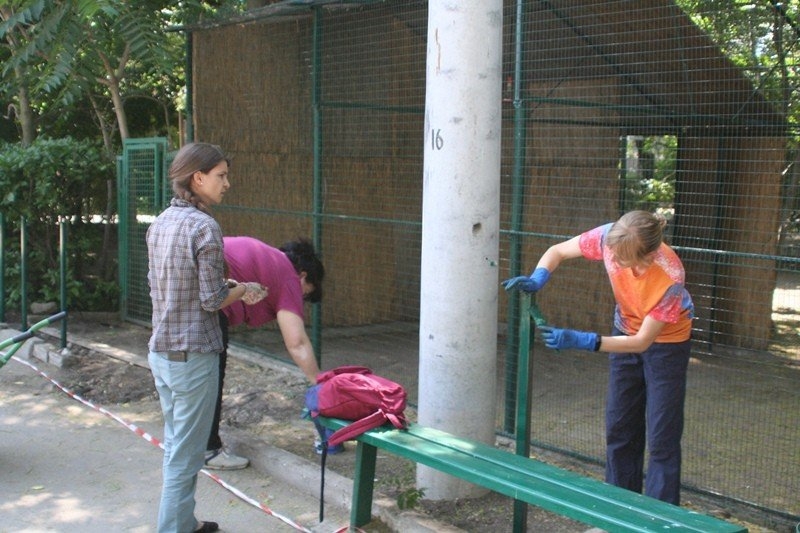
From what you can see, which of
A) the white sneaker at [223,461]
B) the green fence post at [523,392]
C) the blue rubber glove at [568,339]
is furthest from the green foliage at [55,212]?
the blue rubber glove at [568,339]

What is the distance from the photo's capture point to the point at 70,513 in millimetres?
4512

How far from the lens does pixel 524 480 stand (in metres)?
3.34

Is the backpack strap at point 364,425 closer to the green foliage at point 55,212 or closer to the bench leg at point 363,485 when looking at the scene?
the bench leg at point 363,485

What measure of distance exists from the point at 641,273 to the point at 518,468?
3.17 ft

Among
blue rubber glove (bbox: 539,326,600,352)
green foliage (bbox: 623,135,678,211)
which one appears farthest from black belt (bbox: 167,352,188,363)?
green foliage (bbox: 623,135,678,211)

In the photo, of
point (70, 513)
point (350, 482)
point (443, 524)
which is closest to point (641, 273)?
point (443, 524)

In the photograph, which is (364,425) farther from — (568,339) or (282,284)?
(568,339)

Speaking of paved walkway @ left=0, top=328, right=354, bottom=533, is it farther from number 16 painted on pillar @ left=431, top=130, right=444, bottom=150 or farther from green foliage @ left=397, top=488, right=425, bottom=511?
number 16 painted on pillar @ left=431, top=130, right=444, bottom=150

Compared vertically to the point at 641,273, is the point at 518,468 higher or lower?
lower

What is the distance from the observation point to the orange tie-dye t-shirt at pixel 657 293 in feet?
12.0

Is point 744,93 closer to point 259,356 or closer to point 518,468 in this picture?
point 259,356

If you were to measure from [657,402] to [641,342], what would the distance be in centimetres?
37

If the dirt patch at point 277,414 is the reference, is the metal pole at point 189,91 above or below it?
above

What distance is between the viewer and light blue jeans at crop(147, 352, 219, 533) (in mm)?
3721
